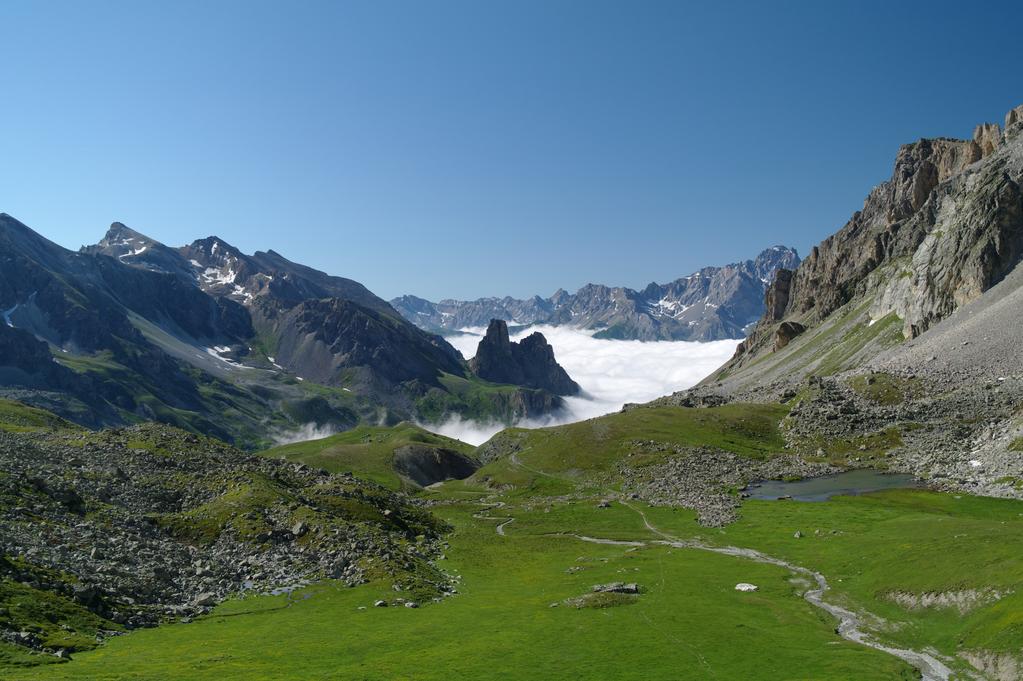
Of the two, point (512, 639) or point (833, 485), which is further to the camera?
point (833, 485)

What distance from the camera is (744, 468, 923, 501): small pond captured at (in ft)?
354

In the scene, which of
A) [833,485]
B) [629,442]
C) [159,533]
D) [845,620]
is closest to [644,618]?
[845,620]

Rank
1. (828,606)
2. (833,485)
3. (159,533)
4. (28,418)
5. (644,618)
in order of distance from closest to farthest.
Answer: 1. (644,618)
2. (828,606)
3. (159,533)
4. (833,485)
5. (28,418)

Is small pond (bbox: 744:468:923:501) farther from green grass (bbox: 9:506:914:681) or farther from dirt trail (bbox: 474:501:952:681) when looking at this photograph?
green grass (bbox: 9:506:914:681)

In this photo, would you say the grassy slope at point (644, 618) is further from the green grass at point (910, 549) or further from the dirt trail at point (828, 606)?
the dirt trail at point (828, 606)

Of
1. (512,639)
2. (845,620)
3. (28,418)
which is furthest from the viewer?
(28,418)

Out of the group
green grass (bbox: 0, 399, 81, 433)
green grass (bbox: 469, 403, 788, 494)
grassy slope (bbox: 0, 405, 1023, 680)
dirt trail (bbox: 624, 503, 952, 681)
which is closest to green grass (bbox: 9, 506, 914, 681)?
grassy slope (bbox: 0, 405, 1023, 680)

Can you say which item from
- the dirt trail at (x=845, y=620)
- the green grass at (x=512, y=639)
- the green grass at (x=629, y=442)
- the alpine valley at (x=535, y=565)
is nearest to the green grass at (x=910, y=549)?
the alpine valley at (x=535, y=565)

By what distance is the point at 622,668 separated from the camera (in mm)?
39312

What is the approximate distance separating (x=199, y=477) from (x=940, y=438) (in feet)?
413

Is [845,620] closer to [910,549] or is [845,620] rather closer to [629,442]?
[910,549]

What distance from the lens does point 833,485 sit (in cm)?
11550

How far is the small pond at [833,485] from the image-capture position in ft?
354

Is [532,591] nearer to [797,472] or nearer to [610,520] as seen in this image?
[610,520]
